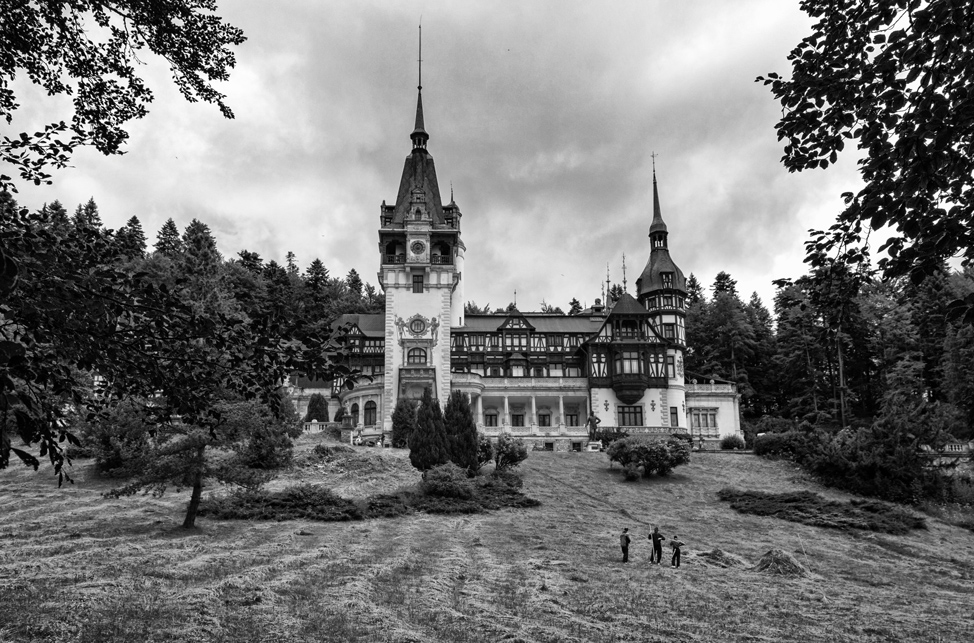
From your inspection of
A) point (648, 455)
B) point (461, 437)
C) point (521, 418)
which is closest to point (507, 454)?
point (461, 437)

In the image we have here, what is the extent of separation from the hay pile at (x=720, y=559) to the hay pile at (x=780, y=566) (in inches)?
29.7

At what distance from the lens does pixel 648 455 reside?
3947 cm

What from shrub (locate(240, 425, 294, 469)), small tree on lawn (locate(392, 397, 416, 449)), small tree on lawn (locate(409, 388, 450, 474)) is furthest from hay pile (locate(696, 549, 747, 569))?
small tree on lawn (locate(392, 397, 416, 449))

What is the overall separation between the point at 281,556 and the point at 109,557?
3.91m

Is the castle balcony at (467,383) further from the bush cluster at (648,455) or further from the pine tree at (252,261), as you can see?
the pine tree at (252,261)

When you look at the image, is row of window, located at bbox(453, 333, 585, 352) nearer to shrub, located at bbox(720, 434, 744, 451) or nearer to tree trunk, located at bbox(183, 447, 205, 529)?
shrub, located at bbox(720, 434, 744, 451)

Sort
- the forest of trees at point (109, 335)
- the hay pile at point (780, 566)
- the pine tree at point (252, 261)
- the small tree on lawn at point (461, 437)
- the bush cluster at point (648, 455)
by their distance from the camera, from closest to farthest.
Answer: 1. the forest of trees at point (109, 335)
2. the hay pile at point (780, 566)
3. the small tree on lawn at point (461, 437)
4. the bush cluster at point (648, 455)
5. the pine tree at point (252, 261)

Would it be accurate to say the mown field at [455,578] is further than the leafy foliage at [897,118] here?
Yes

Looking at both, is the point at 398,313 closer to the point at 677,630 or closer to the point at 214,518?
the point at 214,518

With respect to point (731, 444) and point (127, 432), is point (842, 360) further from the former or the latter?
point (127, 432)

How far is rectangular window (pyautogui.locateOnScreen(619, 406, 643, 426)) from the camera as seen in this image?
59469 mm

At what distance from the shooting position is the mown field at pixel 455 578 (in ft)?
38.0

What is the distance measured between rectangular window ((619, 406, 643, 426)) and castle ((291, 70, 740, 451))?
0.08 meters

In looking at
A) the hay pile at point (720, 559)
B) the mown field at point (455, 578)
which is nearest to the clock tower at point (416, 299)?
the mown field at point (455, 578)
